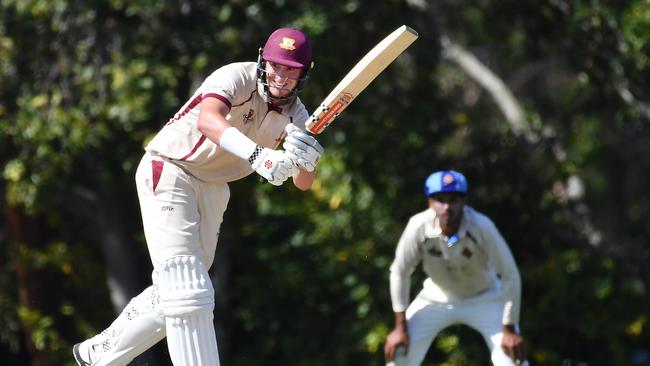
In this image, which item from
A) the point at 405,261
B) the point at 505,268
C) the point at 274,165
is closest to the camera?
the point at 274,165

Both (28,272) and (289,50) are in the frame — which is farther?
(28,272)

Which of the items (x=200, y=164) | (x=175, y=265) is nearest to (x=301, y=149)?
(x=200, y=164)

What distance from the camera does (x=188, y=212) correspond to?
5.89 m

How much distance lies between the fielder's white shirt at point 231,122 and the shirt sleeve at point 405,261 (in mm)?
1860

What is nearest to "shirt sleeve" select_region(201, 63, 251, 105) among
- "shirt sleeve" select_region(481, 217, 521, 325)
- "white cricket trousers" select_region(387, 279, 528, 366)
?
"shirt sleeve" select_region(481, 217, 521, 325)

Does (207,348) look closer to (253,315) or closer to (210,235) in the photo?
(210,235)

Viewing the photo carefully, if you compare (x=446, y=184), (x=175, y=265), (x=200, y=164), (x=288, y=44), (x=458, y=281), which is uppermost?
(x=288, y=44)

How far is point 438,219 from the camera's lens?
7.67m

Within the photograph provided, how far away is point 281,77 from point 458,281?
2.59 m

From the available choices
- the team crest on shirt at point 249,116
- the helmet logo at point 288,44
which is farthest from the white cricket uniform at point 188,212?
the helmet logo at point 288,44

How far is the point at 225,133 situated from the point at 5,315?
883cm

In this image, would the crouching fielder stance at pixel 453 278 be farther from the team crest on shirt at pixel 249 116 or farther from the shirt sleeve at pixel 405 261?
the team crest on shirt at pixel 249 116

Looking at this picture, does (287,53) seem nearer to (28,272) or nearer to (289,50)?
(289,50)

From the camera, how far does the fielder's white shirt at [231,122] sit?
5.84 metres
